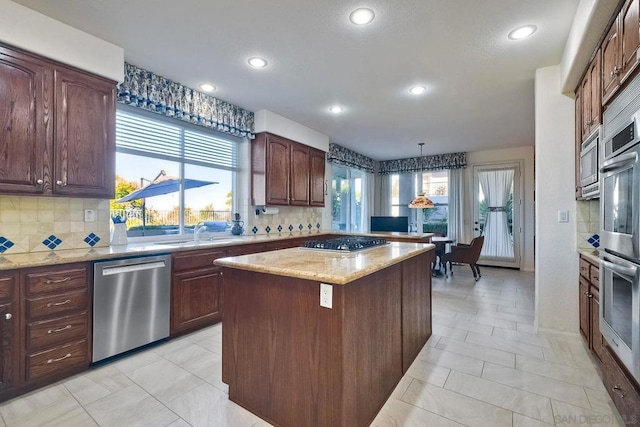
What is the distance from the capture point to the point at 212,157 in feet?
13.0

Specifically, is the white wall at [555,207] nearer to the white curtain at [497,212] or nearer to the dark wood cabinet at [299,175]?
the dark wood cabinet at [299,175]

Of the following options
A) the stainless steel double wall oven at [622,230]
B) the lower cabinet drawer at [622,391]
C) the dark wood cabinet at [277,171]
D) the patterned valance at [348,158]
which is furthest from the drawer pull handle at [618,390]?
the patterned valance at [348,158]

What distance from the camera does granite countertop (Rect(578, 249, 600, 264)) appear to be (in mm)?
2161

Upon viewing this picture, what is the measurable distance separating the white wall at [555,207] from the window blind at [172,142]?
370cm

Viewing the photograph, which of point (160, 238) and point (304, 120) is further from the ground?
point (304, 120)

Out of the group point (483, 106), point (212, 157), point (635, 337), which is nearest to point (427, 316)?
point (635, 337)

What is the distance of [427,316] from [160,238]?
2.91 meters

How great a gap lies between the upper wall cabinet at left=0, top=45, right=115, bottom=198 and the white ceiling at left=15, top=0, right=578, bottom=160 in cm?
43

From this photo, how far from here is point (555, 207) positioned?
2.88 m

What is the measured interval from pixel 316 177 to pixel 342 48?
271 centimetres

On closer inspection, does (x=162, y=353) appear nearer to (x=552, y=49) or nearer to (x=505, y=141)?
(x=552, y=49)

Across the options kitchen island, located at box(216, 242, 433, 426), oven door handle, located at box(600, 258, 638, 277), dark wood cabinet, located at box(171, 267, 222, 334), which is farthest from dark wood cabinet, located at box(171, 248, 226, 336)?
oven door handle, located at box(600, 258, 638, 277)

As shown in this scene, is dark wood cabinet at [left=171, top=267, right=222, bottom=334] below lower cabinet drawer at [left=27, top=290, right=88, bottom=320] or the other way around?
below

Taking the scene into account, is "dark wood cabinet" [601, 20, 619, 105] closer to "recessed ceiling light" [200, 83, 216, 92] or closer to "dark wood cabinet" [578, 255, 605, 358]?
"dark wood cabinet" [578, 255, 605, 358]
